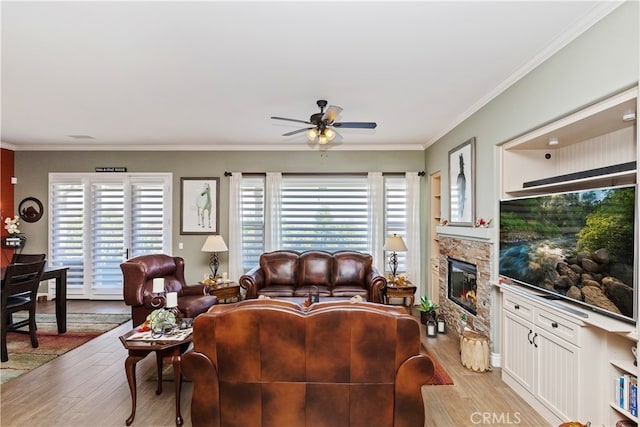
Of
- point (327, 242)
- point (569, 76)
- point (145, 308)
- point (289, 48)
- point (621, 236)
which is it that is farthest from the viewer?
point (327, 242)

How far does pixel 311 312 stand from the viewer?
206cm

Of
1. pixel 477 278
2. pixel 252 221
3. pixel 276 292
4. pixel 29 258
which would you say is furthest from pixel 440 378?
Result: pixel 29 258

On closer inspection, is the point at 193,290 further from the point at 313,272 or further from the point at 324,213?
the point at 324,213

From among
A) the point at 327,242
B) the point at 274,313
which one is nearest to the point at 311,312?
the point at 274,313

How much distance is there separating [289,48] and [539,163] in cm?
272

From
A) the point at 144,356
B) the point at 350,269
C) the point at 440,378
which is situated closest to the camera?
the point at 144,356

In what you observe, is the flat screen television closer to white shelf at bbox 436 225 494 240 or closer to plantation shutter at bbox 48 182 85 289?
white shelf at bbox 436 225 494 240

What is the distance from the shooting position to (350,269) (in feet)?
17.9

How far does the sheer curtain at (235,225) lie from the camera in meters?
6.09

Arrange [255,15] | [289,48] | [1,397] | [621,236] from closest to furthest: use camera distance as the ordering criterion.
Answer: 1. [621,236]
2. [255,15]
3. [289,48]
4. [1,397]

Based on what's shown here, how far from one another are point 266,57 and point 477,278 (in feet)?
10.8

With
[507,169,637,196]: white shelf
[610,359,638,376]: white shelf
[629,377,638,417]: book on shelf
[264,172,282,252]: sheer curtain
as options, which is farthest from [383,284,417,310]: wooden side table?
[629,377,638,417]: book on shelf

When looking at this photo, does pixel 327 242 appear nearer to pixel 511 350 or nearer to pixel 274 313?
pixel 511 350

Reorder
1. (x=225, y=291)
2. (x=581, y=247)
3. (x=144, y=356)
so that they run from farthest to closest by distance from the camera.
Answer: (x=225, y=291)
(x=144, y=356)
(x=581, y=247)
